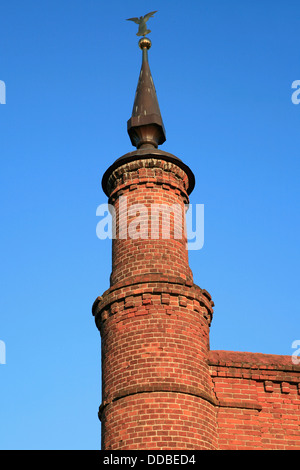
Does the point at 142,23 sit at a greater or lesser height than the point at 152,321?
greater

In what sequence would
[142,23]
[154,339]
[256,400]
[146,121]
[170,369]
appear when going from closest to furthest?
[170,369]
[154,339]
[256,400]
[146,121]
[142,23]

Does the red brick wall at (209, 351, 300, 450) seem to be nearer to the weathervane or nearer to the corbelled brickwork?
the corbelled brickwork

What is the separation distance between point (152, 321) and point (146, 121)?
17.4ft

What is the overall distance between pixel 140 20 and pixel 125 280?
7.52m

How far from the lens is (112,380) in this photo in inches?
517

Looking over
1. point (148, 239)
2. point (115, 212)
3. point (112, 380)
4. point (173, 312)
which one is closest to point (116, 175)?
point (115, 212)

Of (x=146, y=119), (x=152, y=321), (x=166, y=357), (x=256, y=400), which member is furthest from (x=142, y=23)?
(x=256, y=400)

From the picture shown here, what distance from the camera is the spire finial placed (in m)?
16.4

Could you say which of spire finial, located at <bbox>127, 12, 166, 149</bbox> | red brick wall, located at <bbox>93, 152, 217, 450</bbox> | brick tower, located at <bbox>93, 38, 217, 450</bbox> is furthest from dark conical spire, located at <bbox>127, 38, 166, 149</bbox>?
red brick wall, located at <bbox>93, 152, 217, 450</bbox>

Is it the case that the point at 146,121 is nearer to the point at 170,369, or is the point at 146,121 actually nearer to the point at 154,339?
the point at 154,339

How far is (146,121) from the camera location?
1641 cm

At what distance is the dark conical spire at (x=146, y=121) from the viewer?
16.4 meters

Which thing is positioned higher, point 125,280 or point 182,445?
point 125,280
